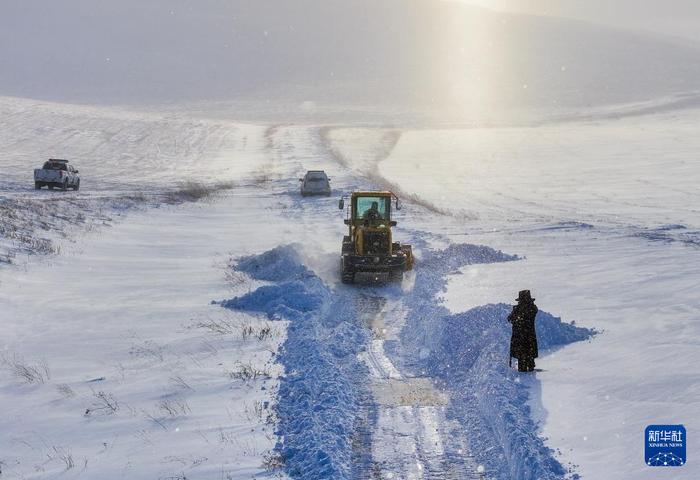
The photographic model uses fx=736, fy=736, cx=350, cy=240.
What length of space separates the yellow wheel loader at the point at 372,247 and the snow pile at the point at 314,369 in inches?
43.8

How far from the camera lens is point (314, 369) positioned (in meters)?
10.6

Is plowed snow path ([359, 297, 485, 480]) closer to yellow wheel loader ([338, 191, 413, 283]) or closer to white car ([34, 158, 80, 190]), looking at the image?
yellow wheel loader ([338, 191, 413, 283])

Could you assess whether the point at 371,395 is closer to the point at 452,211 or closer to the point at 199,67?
the point at 452,211

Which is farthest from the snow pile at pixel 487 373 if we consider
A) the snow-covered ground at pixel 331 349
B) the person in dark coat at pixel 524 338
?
the person in dark coat at pixel 524 338

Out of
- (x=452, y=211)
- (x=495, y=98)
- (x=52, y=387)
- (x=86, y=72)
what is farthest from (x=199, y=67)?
(x=52, y=387)

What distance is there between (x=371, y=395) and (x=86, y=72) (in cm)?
11389

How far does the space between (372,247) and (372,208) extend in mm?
1377

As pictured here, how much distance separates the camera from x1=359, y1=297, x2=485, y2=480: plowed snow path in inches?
308

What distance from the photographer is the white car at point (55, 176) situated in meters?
35.1

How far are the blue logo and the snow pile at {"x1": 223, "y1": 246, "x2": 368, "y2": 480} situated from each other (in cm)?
309

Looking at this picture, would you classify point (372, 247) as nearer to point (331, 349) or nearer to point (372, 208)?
point (372, 208)

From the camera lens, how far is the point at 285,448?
8.17 metres

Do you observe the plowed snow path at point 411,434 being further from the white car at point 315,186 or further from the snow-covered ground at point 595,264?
the white car at point 315,186

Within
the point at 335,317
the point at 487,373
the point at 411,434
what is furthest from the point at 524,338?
the point at 335,317
